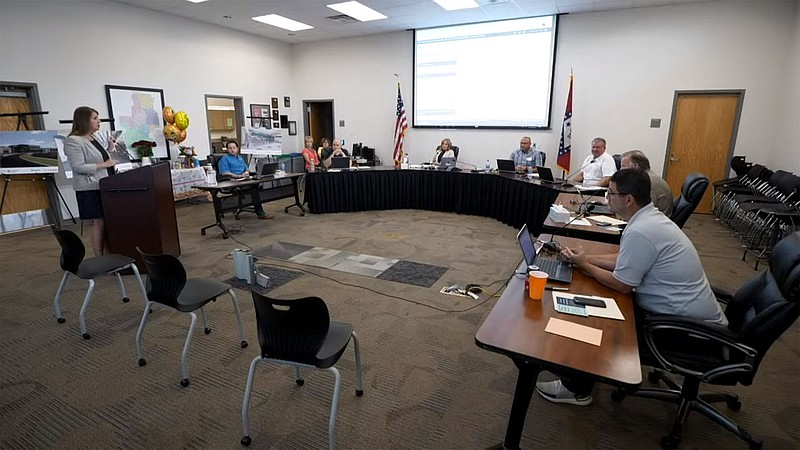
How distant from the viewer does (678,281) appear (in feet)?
6.08

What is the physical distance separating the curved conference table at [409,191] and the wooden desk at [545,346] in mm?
4372

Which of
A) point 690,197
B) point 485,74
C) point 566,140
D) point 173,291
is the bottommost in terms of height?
point 173,291

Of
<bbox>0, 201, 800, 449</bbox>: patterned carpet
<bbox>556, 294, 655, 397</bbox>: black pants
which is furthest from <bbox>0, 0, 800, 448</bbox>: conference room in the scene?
<bbox>556, 294, 655, 397</bbox>: black pants

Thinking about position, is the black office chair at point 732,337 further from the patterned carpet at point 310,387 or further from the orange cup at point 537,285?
the orange cup at point 537,285

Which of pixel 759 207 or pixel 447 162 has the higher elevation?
pixel 447 162

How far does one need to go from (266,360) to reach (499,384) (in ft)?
4.53

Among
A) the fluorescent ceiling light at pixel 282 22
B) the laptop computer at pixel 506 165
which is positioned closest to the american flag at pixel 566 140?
the laptop computer at pixel 506 165

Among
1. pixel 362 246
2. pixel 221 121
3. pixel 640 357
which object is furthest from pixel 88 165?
pixel 221 121

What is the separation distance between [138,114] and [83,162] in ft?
12.5

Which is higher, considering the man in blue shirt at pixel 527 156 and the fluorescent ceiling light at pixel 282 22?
the fluorescent ceiling light at pixel 282 22

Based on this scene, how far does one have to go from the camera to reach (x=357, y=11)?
717 centimetres

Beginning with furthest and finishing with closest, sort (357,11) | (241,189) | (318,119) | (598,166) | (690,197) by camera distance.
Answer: (318,119) → (357,11) → (241,189) → (598,166) → (690,197)

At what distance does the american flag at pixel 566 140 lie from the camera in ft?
23.0

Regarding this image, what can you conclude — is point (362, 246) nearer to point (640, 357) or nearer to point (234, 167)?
point (234, 167)
